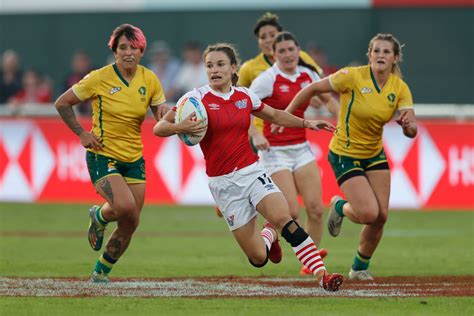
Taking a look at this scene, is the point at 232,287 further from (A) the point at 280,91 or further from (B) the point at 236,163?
(A) the point at 280,91

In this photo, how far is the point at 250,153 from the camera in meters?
11.9

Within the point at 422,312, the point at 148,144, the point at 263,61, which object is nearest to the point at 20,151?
the point at 148,144

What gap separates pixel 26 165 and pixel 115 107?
992 centimetres

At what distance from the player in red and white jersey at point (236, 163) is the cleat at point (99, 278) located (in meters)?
1.56

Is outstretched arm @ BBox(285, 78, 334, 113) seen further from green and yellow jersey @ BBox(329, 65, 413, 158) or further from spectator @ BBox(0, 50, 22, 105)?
spectator @ BBox(0, 50, 22, 105)

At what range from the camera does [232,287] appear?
12.2 meters

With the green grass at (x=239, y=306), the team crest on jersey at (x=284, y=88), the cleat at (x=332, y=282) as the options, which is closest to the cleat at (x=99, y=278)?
the green grass at (x=239, y=306)

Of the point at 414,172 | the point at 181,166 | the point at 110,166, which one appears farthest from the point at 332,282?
the point at 181,166

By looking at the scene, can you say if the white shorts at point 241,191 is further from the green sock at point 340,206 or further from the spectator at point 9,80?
the spectator at point 9,80

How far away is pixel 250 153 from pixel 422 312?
2.41 meters

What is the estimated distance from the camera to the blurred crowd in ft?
76.5

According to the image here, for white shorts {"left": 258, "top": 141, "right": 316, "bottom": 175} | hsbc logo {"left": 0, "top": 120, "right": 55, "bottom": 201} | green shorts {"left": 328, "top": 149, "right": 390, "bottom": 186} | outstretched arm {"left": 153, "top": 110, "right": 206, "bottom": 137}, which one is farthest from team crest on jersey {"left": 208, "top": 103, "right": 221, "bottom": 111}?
hsbc logo {"left": 0, "top": 120, "right": 55, "bottom": 201}

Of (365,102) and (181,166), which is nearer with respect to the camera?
(365,102)

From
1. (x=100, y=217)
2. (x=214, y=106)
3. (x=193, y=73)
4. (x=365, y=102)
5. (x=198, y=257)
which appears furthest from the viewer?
(x=193, y=73)
